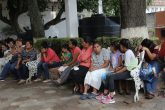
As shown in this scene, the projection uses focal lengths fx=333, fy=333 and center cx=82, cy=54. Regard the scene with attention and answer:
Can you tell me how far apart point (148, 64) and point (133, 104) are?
898mm

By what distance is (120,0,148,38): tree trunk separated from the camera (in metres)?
8.24

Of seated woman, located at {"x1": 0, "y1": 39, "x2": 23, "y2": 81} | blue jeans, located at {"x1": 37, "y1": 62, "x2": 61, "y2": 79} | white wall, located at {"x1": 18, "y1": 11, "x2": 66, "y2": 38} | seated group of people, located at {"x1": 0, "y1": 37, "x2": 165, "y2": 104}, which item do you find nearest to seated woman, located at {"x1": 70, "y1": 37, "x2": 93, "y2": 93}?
seated group of people, located at {"x1": 0, "y1": 37, "x2": 165, "y2": 104}

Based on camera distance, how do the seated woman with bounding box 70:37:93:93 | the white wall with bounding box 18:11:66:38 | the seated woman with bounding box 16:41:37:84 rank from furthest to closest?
1. the white wall with bounding box 18:11:66:38
2. the seated woman with bounding box 16:41:37:84
3. the seated woman with bounding box 70:37:93:93

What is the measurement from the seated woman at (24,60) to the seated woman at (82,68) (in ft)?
7.62

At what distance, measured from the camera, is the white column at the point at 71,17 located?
12.7 metres

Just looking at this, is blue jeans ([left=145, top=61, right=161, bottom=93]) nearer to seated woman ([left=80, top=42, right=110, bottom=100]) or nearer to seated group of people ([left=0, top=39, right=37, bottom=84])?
seated woman ([left=80, top=42, right=110, bottom=100])

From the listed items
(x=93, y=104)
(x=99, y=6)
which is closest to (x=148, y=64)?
(x=93, y=104)

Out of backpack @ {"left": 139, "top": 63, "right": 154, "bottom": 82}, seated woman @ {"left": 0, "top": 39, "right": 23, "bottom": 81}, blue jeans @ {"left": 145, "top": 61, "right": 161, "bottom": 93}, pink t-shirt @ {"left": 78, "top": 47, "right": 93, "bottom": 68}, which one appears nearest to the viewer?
backpack @ {"left": 139, "top": 63, "right": 154, "bottom": 82}

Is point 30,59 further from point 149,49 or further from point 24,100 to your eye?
point 149,49

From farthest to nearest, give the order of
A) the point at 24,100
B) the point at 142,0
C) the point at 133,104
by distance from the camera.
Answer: the point at 142,0 → the point at 24,100 → the point at 133,104

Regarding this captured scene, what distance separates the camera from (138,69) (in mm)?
6961

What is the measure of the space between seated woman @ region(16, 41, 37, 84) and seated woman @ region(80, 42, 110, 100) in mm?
2799

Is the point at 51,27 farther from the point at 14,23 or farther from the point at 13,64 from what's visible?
the point at 13,64

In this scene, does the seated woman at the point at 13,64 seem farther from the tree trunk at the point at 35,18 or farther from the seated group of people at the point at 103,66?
the tree trunk at the point at 35,18
